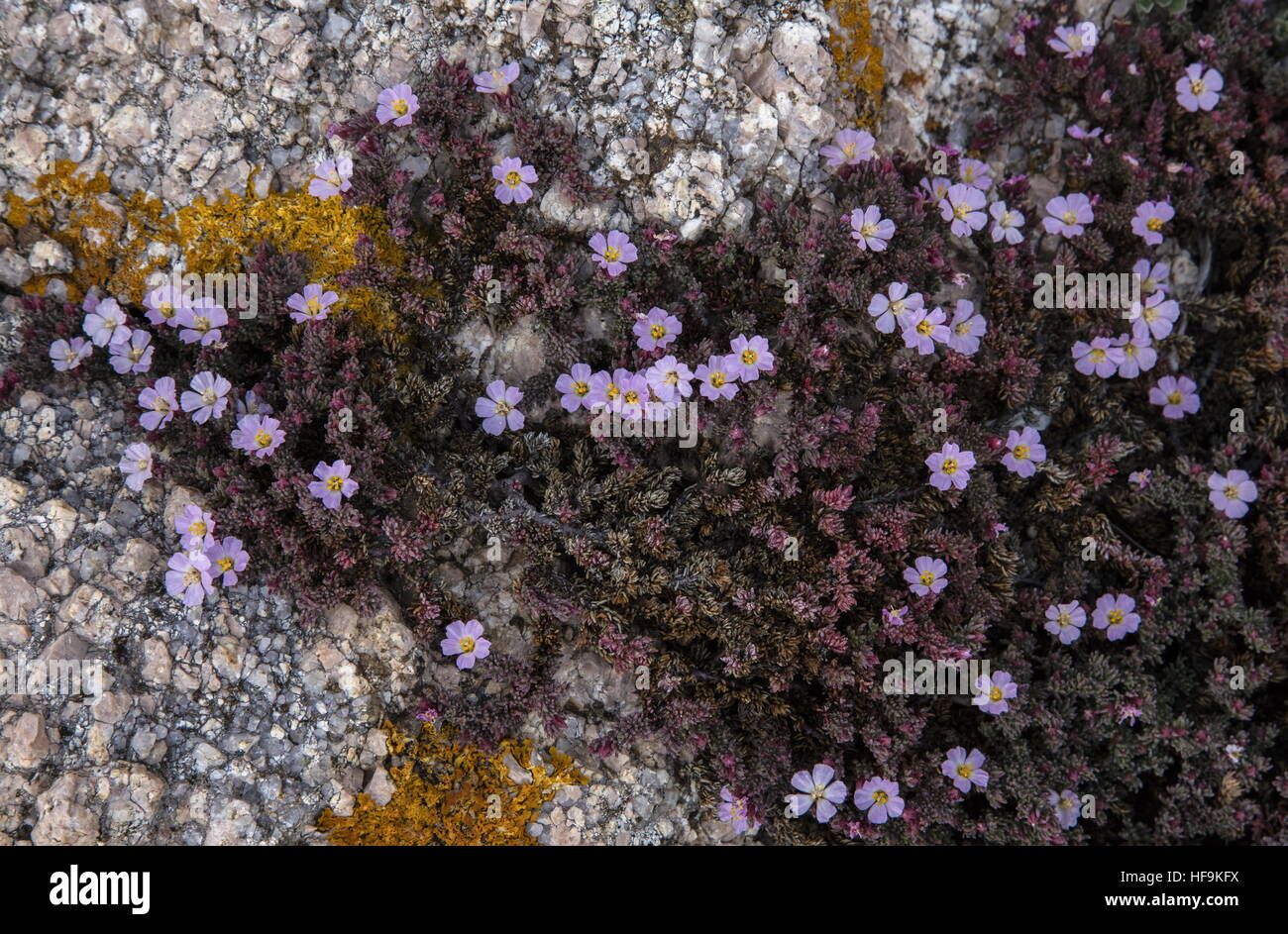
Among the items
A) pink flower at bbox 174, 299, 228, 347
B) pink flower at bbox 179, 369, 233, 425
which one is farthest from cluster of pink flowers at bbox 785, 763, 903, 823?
pink flower at bbox 174, 299, 228, 347

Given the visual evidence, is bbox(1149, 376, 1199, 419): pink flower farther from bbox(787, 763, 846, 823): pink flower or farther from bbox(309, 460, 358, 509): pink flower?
bbox(309, 460, 358, 509): pink flower

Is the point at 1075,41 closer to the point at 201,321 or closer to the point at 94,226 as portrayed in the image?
the point at 201,321

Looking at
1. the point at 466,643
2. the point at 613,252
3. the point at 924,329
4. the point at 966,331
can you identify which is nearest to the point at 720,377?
the point at 613,252

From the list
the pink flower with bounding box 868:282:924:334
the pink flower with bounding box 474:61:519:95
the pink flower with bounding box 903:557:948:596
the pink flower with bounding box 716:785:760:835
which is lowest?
the pink flower with bounding box 716:785:760:835

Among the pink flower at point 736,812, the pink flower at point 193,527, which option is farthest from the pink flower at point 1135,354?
the pink flower at point 193,527

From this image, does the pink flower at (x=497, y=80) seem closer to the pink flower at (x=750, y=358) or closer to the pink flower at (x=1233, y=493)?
the pink flower at (x=750, y=358)
